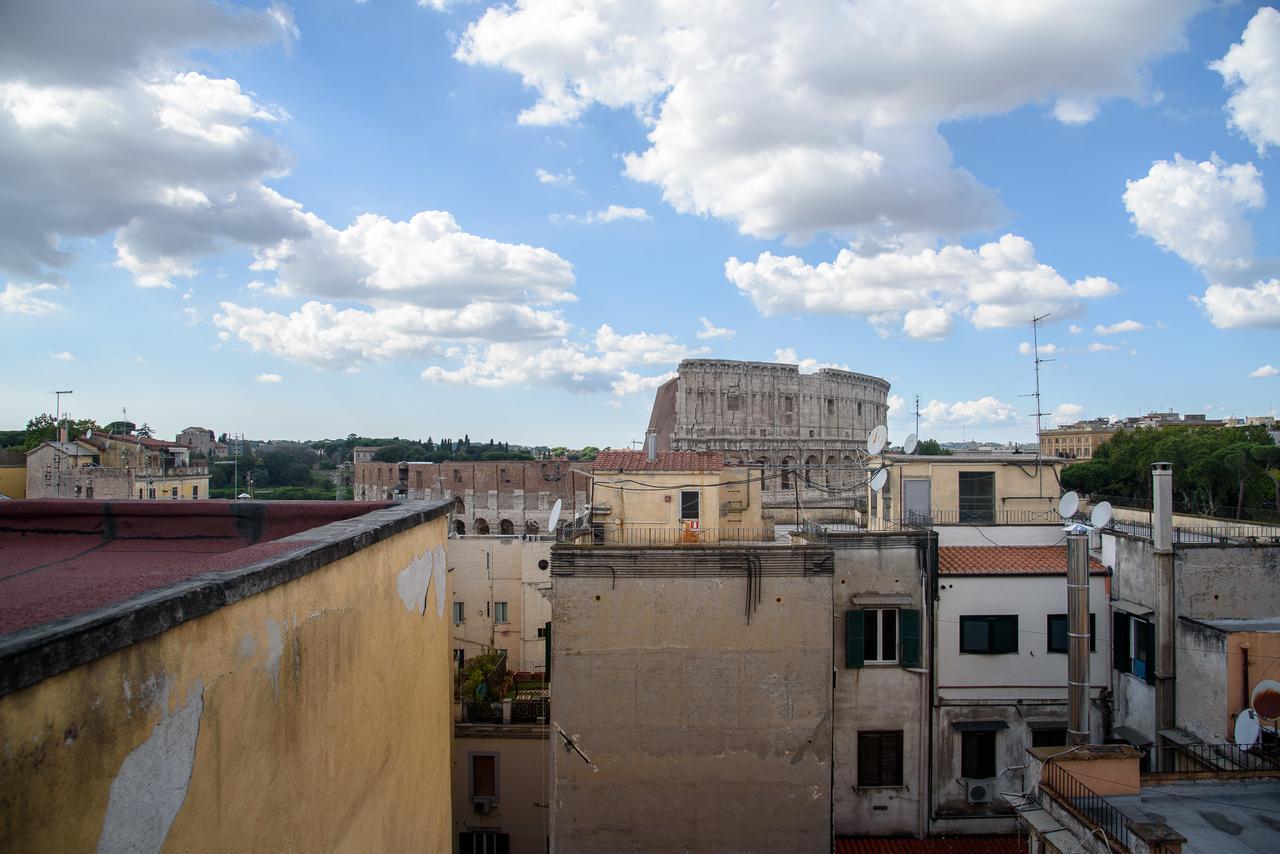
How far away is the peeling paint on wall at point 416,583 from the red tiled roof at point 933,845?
1175 centimetres

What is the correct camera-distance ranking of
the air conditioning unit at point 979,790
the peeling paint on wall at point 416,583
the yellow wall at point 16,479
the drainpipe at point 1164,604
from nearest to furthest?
the peeling paint on wall at point 416,583 < the drainpipe at point 1164,604 < the air conditioning unit at point 979,790 < the yellow wall at point 16,479

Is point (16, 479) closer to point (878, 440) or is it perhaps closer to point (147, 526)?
point (878, 440)

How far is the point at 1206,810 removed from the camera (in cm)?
888

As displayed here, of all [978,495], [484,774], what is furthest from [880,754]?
[484,774]

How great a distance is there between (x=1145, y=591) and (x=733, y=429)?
48791 mm

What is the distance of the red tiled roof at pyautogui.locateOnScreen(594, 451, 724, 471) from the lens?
16797 millimetres

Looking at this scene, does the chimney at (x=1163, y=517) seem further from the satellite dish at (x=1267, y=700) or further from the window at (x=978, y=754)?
the window at (x=978, y=754)

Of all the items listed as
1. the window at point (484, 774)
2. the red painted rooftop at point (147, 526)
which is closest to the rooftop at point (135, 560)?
the red painted rooftop at point (147, 526)

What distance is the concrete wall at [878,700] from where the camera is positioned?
501 inches

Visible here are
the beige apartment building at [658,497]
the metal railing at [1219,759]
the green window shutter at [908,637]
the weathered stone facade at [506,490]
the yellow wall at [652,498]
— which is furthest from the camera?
the weathered stone facade at [506,490]

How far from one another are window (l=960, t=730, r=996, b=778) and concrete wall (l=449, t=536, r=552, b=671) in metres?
10.8

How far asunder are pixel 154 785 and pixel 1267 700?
1396cm

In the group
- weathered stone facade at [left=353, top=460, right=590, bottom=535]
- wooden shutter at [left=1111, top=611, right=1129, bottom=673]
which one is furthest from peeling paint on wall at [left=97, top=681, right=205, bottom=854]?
weathered stone facade at [left=353, top=460, right=590, bottom=535]

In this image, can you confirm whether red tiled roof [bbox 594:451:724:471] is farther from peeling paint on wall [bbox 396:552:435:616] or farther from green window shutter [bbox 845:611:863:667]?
peeling paint on wall [bbox 396:552:435:616]
